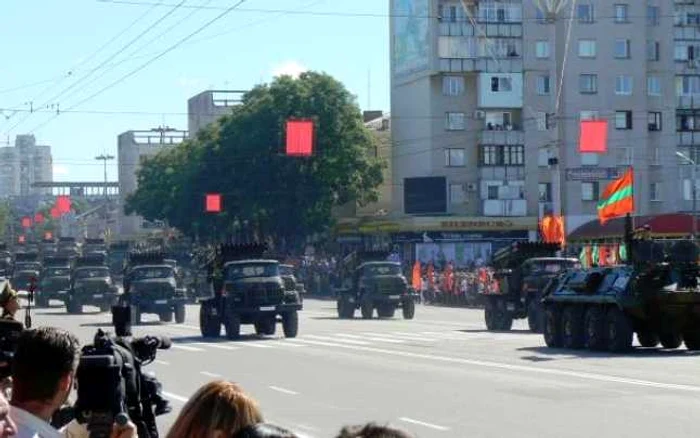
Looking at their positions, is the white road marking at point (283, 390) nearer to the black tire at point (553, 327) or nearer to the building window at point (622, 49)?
the black tire at point (553, 327)

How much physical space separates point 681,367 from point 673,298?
5.35 metres

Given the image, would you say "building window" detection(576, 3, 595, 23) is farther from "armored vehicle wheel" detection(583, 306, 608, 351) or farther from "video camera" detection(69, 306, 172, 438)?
"video camera" detection(69, 306, 172, 438)

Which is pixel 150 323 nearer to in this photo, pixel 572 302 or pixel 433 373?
pixel 572 302

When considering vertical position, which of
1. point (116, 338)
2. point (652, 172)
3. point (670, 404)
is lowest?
point (670, 404)

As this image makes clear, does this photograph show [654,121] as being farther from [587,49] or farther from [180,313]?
[180,313]

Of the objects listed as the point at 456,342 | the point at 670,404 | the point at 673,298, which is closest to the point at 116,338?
the point at 670,404

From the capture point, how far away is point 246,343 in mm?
37531

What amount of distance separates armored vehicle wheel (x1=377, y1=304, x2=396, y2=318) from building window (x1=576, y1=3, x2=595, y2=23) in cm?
3578

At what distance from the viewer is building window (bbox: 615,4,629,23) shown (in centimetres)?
8512

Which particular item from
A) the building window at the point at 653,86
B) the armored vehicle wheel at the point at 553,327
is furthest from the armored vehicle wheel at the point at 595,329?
the building window at the point at 653,86

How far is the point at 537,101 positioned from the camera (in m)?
86.2

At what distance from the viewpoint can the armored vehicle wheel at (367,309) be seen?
5156 cm

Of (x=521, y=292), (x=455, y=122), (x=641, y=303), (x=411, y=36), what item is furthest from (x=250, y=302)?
(x=411, y=36)

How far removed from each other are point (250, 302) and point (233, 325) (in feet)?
2.60
